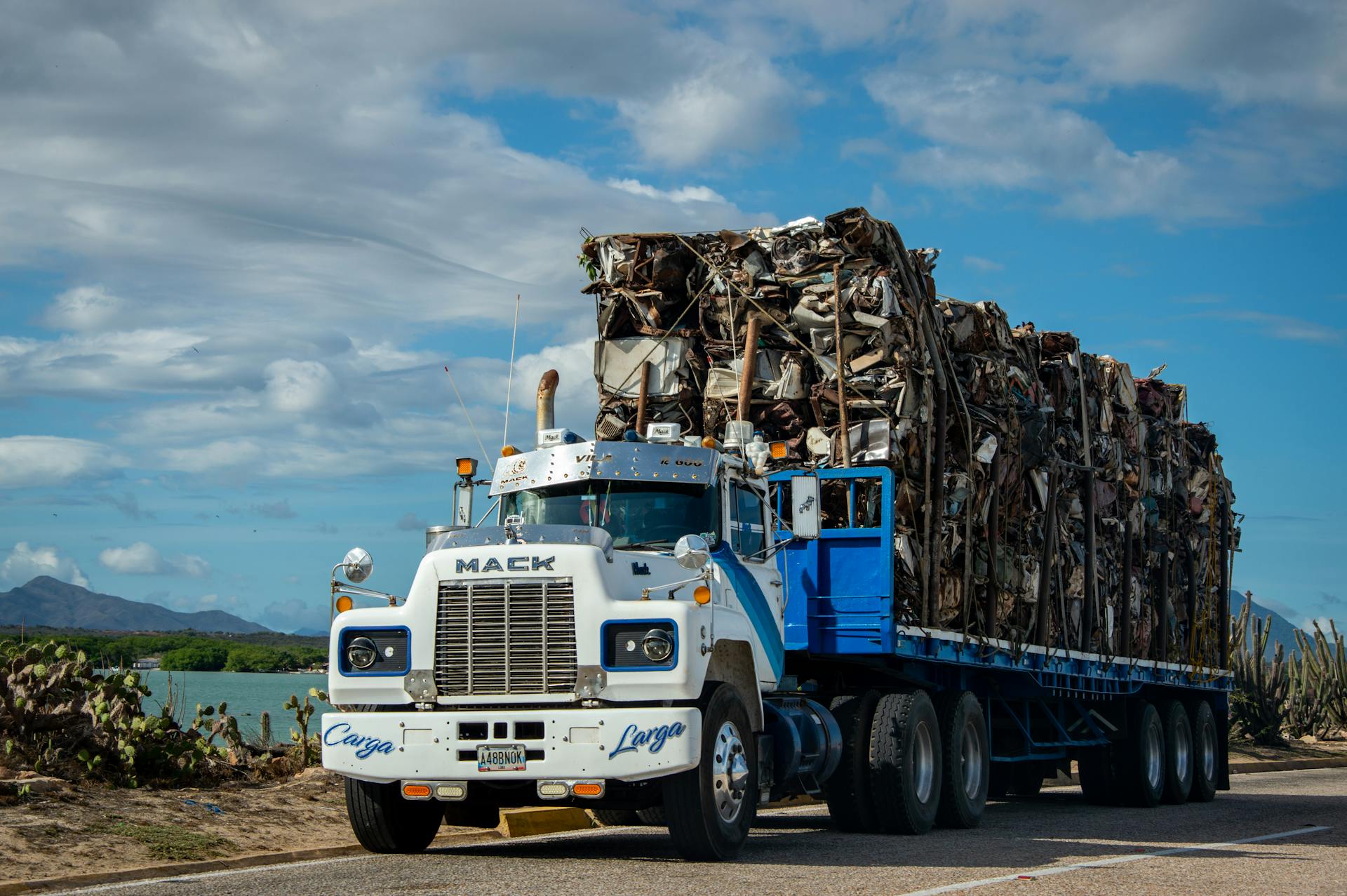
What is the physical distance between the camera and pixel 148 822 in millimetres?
Answer: 11273

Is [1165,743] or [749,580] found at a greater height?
[749,580]

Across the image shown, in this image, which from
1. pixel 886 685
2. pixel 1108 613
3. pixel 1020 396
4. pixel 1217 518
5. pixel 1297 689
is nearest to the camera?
pixel 886 685

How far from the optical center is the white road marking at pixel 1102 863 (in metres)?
9.47

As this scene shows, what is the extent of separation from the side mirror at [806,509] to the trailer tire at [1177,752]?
10081 millimetres

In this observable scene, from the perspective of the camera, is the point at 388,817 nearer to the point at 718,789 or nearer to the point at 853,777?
the point at 718,789

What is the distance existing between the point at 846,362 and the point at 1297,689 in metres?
24.4

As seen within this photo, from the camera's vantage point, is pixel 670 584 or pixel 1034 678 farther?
pixel 1034 678

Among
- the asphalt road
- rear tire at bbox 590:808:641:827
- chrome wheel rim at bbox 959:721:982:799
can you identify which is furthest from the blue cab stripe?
chrome wheel rim at bbox 959:721:982:799

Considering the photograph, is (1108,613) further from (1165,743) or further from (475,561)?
(475,561)

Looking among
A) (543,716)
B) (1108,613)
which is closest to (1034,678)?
(1108,613)

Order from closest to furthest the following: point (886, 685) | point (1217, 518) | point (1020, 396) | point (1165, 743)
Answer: point (886, 685) < point (1020, 396) < point (1165, 743) < point (1217, 518)

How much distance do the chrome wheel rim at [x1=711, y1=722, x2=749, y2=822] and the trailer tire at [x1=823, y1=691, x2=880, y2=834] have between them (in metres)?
2.66

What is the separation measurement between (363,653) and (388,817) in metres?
1.30

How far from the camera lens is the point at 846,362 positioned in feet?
47.8
